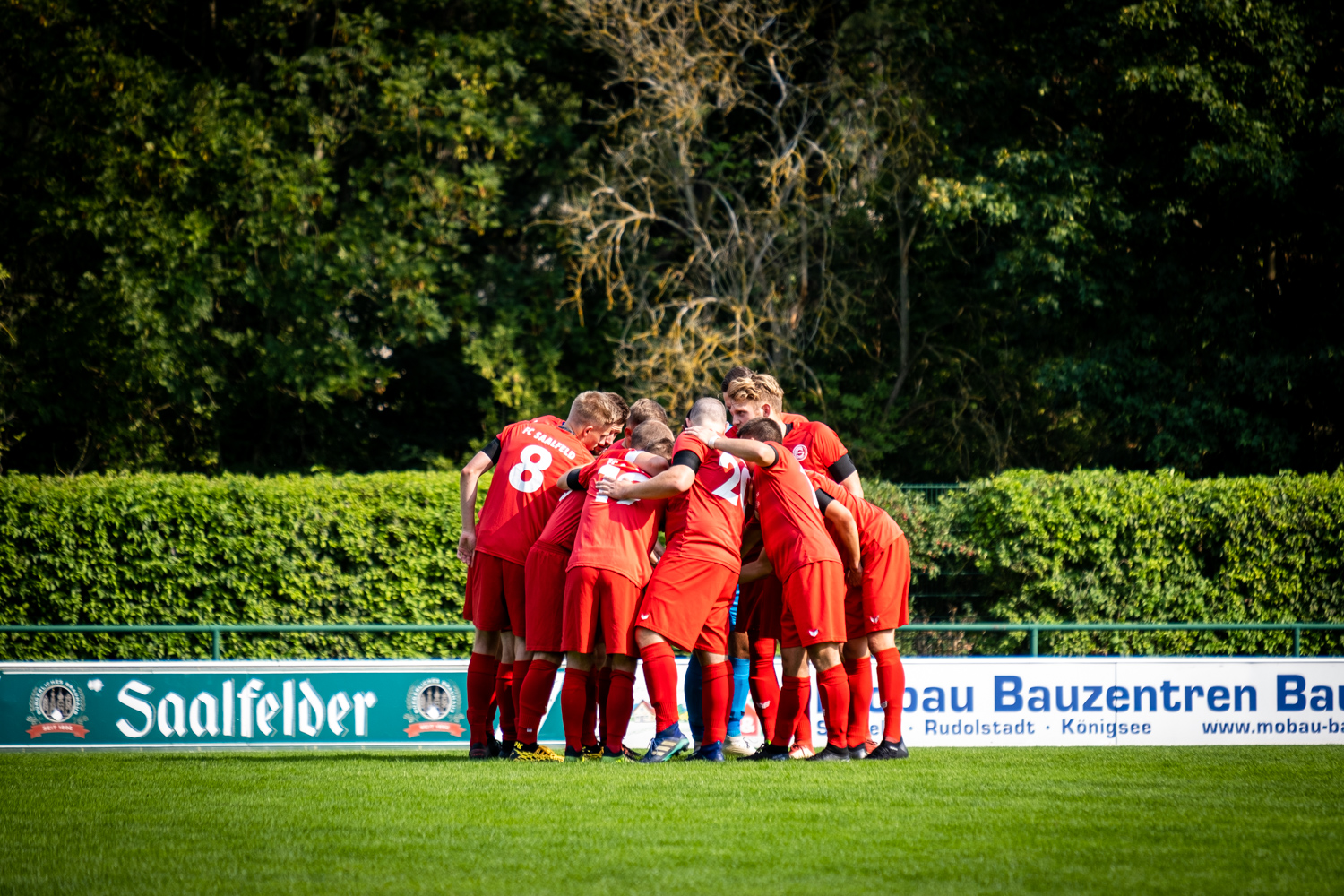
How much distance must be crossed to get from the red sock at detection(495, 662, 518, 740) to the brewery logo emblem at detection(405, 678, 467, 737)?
2.37 meters

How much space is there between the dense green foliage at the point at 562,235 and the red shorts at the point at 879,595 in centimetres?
1076

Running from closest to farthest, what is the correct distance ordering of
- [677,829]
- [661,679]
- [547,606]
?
[677,829], [661,679], [547,606]

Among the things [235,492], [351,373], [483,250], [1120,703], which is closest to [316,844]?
[1120,703]

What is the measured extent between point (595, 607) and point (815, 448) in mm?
1972

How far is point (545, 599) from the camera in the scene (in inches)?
295

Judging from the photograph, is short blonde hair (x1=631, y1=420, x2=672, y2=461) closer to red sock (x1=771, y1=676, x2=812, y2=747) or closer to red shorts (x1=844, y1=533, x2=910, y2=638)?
red shorts (x1=844, y1=533, x2=910, y2=638)

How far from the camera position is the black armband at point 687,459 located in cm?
717

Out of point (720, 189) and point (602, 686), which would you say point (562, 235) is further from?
point (602, 686)

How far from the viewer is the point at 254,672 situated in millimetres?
10211

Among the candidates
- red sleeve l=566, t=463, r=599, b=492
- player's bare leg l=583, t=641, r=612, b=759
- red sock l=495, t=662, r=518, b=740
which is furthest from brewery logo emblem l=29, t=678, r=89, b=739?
red sleeve l=566, t=463, r=599, b=492

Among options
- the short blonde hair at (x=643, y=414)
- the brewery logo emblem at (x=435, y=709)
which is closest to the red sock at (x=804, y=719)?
the short blonde hair at (x=643, y=414)

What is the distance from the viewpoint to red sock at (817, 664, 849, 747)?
24.3 feet

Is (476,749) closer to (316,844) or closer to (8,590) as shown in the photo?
(316,844)

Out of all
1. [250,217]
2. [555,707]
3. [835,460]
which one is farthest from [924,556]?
[250,217]
